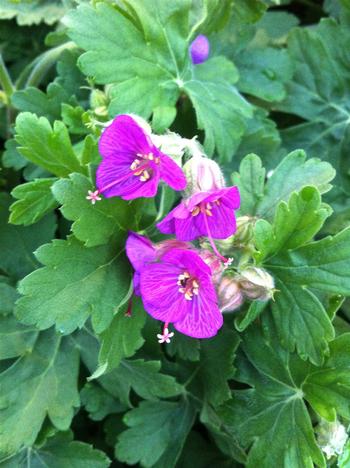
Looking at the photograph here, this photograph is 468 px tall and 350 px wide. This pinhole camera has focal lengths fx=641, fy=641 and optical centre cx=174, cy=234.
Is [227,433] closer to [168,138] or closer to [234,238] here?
[234,238]

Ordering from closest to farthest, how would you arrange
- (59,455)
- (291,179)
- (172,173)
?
(172,173) → (291,179) → (59,455)

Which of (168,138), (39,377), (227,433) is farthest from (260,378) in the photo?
(168,138)

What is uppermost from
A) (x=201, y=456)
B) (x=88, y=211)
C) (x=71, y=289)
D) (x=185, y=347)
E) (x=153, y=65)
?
(x=153, y=65)

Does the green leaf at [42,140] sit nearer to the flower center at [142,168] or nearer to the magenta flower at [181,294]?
the flower center at [142,168]

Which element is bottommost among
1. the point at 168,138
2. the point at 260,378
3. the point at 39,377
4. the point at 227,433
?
the point at 227,433

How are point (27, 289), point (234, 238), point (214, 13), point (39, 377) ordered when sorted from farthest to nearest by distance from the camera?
point (214, 13)
point (39, 377)
point (234, 238)
point (27, 289)

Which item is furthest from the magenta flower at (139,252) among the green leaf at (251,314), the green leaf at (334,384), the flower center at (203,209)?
the green leaf at (334,384)

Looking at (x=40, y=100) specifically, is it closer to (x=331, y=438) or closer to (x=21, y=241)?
(x=21, y=241)

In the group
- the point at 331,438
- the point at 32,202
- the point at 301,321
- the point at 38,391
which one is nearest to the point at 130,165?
the point at 32,202
